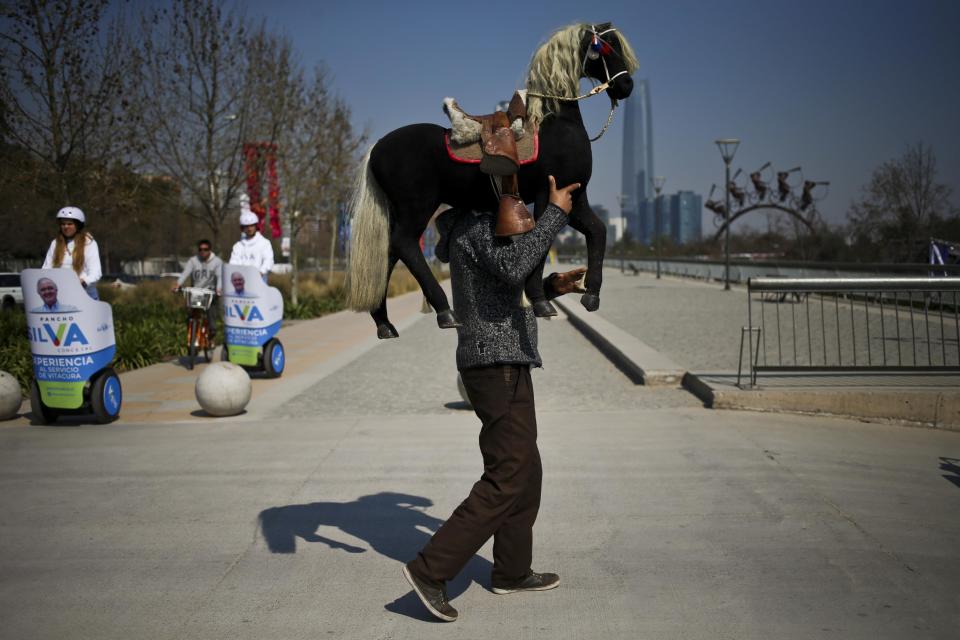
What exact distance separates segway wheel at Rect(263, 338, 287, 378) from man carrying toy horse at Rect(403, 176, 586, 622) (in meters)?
7.75

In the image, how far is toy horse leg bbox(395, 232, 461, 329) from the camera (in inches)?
124

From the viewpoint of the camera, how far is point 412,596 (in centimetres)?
371

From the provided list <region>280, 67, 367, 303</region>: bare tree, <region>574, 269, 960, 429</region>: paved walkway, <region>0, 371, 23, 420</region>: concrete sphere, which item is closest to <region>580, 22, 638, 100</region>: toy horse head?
<region>574, 269, 960, 429</region>: paved walkway

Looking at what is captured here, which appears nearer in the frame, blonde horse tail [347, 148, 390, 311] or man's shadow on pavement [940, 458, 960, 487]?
blonde horse tail [347, 148, 390, 311]

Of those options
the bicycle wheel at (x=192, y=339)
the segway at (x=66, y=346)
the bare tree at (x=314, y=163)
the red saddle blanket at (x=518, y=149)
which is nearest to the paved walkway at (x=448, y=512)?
the segway at (x=66, y=346)

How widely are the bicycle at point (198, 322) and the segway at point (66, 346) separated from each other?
3534 mm

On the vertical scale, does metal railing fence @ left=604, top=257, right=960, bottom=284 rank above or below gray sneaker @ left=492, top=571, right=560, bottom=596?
above

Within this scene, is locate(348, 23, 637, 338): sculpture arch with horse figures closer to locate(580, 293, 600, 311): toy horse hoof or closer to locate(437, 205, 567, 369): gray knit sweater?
locate(580, 293, 600, 311): toy horse hoof

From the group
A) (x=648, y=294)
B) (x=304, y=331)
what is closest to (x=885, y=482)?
(x=304, y=331)

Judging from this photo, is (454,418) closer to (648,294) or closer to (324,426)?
(324,426)

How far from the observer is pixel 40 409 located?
7.81 m

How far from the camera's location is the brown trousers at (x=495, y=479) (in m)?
3.29

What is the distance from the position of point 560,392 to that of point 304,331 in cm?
1006

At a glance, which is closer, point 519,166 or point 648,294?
point 519,166
